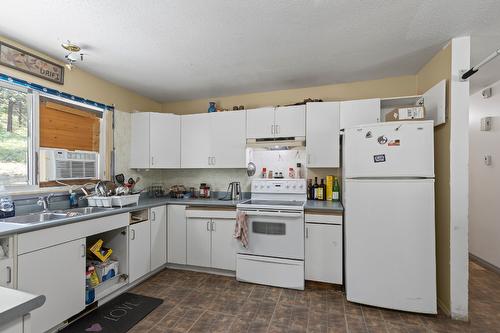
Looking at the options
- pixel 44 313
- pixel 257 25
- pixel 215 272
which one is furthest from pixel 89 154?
pixel 257 25

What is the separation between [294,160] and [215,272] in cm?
178

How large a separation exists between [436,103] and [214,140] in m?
2.54

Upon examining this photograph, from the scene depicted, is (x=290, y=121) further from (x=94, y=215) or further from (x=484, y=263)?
(x=484, y=263)

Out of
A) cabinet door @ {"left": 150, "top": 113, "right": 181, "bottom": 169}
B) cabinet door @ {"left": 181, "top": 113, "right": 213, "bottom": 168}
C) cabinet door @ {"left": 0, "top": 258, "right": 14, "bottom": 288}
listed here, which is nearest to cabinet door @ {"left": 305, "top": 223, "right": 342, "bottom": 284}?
cabinet door @ {"left": 181, "top": 113, "right": 213, "bottom": 168}

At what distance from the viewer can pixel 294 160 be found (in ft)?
10.8

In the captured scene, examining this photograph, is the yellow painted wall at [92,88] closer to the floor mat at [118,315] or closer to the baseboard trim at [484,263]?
the floor mat at [118,315]

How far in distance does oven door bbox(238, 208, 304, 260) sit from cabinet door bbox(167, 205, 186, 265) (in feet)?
2.62

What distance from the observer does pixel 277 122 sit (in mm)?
3100

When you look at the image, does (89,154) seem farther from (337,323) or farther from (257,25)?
(337,323)

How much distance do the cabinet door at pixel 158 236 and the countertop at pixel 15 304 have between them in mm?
2165

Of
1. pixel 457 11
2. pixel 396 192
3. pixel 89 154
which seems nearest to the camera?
pixel 457 11

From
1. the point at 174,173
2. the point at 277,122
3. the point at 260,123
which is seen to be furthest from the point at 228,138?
the point at 174,173

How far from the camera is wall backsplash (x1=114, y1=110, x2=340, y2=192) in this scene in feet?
10.6

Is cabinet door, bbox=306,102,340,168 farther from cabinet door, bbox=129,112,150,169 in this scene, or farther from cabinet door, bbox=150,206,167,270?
cabinet door, bbox=129,112,150,169
